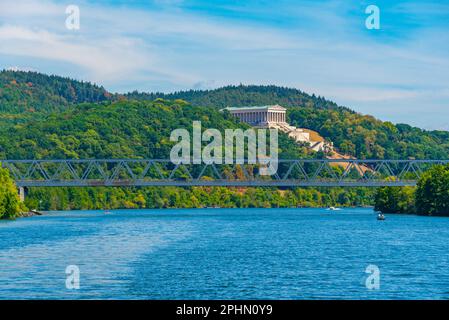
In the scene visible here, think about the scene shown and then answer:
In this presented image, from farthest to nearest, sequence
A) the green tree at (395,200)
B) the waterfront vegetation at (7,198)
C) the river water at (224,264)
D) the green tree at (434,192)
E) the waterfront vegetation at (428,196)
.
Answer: the green tree at (395,200)
the waterfront vegetation at (428,196)
the green tree at (434,192)
the waterfront vegetation at (7,198)
the river water at (224,264)

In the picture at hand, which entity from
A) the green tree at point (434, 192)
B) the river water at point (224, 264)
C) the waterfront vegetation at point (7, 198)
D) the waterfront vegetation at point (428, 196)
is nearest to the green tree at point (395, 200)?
the waterfront vegetation at point (428, 196)

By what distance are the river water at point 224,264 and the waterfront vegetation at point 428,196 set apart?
137 feet

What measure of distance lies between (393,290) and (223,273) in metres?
11.2

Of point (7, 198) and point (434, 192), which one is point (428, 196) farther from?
point (7, 198)

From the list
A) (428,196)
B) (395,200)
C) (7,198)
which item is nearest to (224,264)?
(7,198)

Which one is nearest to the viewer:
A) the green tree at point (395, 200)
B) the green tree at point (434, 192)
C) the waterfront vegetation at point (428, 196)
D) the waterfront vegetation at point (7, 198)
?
the waterfront vegetation at point (7, 198)

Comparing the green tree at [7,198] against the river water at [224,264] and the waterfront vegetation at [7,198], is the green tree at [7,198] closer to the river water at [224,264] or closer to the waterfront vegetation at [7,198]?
the waterfront vegetation at [7,198]

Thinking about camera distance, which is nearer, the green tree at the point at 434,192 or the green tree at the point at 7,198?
the green tree at the point at 7,198

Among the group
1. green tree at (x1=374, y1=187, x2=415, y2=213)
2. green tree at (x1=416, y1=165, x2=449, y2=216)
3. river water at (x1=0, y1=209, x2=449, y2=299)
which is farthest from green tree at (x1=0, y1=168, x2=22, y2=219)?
green tree at (x1=374, y1=187, x2=415, y2=213)

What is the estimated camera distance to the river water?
48188 millimetres

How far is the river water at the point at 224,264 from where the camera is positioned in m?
48.2
